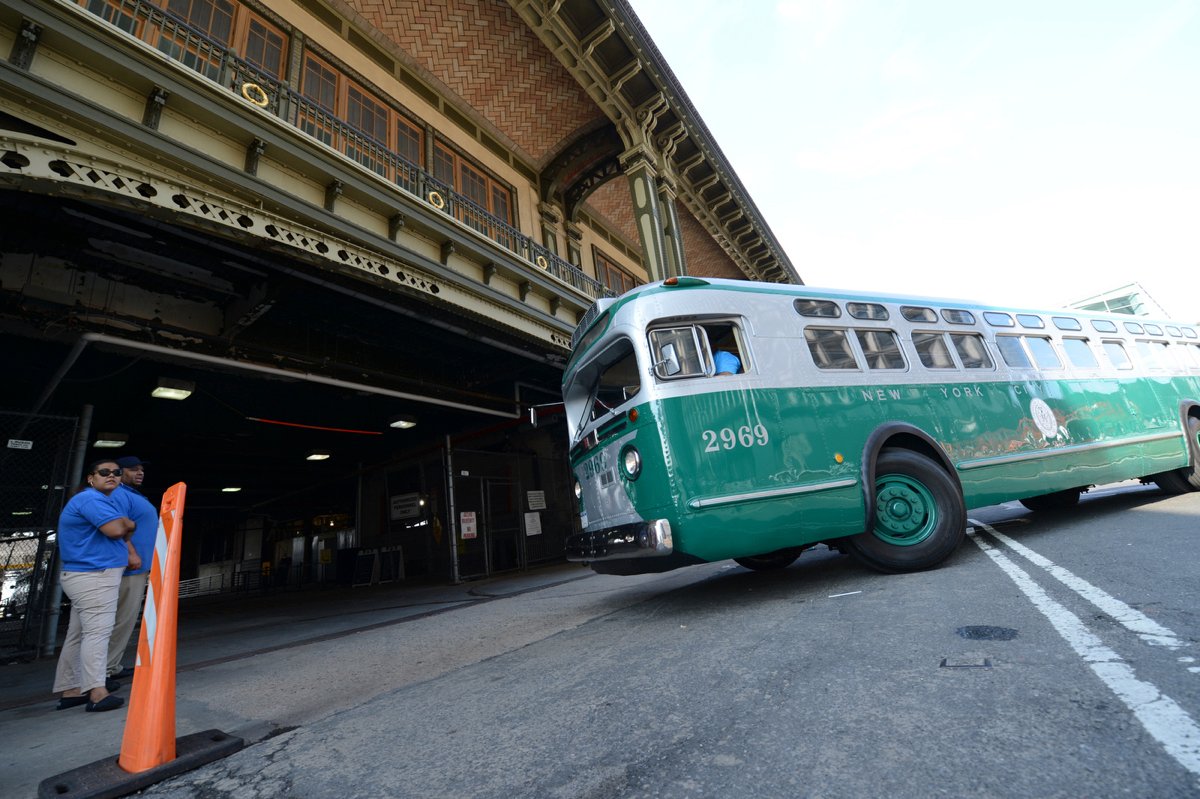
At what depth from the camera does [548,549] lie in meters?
14.7

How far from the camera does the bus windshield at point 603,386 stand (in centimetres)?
478

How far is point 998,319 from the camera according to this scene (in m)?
6.12

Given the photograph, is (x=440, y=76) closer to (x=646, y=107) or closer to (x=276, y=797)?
(x=646, y=107)

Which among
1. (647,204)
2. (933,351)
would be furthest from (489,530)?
(933,351)

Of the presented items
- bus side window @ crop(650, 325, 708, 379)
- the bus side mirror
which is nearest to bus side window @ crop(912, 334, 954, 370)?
bus side window @ crop(650, 325, 708, 379)

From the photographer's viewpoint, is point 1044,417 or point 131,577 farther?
point 1044,417

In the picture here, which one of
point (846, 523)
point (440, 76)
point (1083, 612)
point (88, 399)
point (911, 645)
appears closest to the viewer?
point (911, 645)

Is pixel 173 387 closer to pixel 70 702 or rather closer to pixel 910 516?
pixel 70 702

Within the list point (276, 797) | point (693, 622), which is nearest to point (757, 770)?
point (276, 797)

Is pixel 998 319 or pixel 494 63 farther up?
pixel 494 63

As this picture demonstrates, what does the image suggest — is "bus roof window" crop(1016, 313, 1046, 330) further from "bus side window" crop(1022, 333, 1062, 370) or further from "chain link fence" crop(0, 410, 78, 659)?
→ "chain link fence" crop(0, 410, 78, 659)

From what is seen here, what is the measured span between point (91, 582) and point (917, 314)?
766 cm

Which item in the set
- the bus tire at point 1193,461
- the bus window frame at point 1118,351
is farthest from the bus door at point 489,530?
the bus tire at point 1193,461

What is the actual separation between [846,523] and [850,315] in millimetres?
2085
